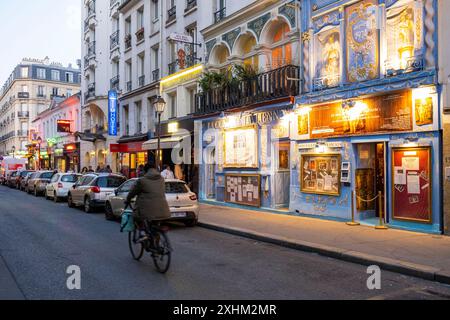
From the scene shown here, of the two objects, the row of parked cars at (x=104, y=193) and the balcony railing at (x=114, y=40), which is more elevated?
the balcony railing at (x=114, y=40)

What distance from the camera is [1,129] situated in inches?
3366

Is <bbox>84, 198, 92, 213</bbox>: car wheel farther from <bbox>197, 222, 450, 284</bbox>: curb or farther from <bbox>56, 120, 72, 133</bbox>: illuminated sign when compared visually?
<bbox>56, 120, 72, 133</bbox>: illuminated sign

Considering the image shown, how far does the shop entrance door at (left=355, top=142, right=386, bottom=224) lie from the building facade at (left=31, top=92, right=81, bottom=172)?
2888 centimetres

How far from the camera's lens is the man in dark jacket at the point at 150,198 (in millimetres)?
7219

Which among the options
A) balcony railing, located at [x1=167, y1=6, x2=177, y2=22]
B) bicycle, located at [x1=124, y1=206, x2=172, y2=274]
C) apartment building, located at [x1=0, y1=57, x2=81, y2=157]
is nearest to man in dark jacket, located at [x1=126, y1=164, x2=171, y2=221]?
bicycle, located at [x1=124, y1=206, x2=172, y2=274]

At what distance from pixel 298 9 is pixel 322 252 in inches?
348

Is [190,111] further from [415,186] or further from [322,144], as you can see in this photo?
[415,186]

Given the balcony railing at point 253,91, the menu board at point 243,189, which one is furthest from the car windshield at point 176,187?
the balcony railing at point 253,91

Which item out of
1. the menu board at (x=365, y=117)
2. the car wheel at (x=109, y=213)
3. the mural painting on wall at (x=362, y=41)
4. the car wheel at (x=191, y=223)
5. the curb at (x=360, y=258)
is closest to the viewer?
the curb at (x=360, y=258)

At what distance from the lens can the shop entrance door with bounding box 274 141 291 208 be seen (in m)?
15.4

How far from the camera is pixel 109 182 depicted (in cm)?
1670

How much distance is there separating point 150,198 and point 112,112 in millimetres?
23360

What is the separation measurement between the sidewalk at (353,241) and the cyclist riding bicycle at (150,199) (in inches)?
138

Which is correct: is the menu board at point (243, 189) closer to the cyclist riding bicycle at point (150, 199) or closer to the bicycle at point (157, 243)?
the bicycle at point (157, 243)
